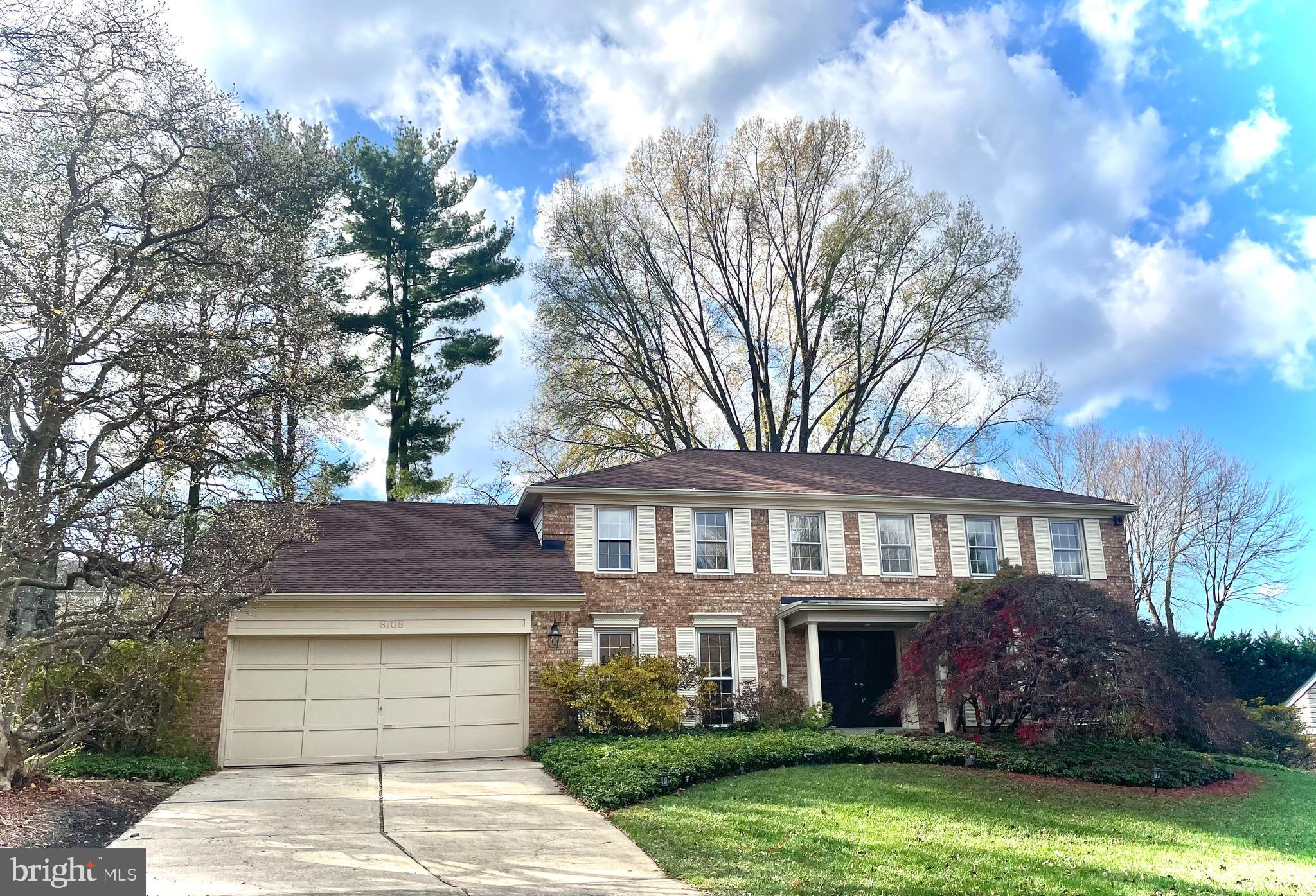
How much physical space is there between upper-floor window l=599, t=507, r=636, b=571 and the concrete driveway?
5965 mm

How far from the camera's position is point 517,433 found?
29.9 m

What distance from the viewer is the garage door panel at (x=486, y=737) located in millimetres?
15820

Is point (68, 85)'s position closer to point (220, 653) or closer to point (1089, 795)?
point (220, 653)

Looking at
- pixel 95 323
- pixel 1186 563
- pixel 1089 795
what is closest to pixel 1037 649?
pixel 1089 795

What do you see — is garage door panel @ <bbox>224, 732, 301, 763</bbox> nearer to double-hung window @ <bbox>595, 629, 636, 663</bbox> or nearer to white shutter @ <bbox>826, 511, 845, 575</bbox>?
double-hung window @ <bbox>595, 629, 636, 663</bbox>

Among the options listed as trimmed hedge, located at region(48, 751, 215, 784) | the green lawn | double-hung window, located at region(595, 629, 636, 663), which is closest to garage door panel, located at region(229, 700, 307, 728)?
trimmed hedge, located at region(48, 751, 215, 784)

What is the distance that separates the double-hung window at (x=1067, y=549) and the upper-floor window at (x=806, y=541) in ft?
17.9

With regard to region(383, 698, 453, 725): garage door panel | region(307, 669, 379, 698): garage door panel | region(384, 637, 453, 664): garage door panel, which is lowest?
region(383, 698, 453, 725): garage door panel

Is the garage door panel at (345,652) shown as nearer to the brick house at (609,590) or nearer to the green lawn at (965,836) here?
the brick house at (609,590)

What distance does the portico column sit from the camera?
17562mm

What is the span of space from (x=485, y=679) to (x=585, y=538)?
11.5 ft

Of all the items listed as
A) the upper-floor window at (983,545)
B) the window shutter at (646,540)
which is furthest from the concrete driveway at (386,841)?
the upper-floor window at (983,545)

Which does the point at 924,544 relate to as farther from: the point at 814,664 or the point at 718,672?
the point at 718,672

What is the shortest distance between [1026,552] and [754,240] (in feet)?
50.9
